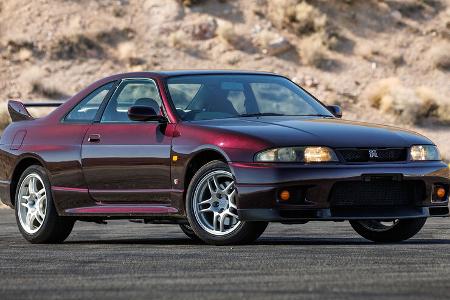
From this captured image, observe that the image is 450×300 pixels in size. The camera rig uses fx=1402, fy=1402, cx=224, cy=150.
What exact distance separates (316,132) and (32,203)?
9.77ft

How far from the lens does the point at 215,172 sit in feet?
35.0

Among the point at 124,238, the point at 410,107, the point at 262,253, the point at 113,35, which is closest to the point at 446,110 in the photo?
the point at 410,107

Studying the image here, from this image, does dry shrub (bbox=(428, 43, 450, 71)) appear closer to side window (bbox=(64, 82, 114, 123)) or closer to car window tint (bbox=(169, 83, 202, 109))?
side window (bbox=(64, 82, 114, 123))

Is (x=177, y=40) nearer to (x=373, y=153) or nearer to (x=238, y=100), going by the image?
(x=238, y=100)

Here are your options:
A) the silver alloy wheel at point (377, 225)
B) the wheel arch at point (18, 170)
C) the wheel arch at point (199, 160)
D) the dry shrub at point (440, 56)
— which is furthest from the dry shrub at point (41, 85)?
the wheel arch at point (199, 160)

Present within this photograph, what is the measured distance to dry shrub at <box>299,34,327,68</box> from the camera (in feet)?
129

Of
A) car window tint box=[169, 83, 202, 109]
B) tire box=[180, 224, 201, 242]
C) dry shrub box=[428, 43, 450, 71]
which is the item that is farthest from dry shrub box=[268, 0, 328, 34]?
car window tint box=[169, 83, 202, 109]

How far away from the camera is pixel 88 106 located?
483 inches

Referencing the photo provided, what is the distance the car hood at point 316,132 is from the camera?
10492 mm

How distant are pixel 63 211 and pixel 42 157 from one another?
574mm

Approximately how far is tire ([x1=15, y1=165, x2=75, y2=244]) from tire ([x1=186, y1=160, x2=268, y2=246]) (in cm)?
167

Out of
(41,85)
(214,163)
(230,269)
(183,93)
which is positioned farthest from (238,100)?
(41,85)

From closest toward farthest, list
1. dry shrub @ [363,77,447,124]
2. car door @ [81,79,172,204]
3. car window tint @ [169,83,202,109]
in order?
1. car door @ [81,79,172,204]
2. car window tint @ [169,83,202,109]
3. dry shrub @ [363,77,447,124]

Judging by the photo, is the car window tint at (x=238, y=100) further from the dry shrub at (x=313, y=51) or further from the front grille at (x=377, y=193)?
the dry shrub at (x=313, y=51)
